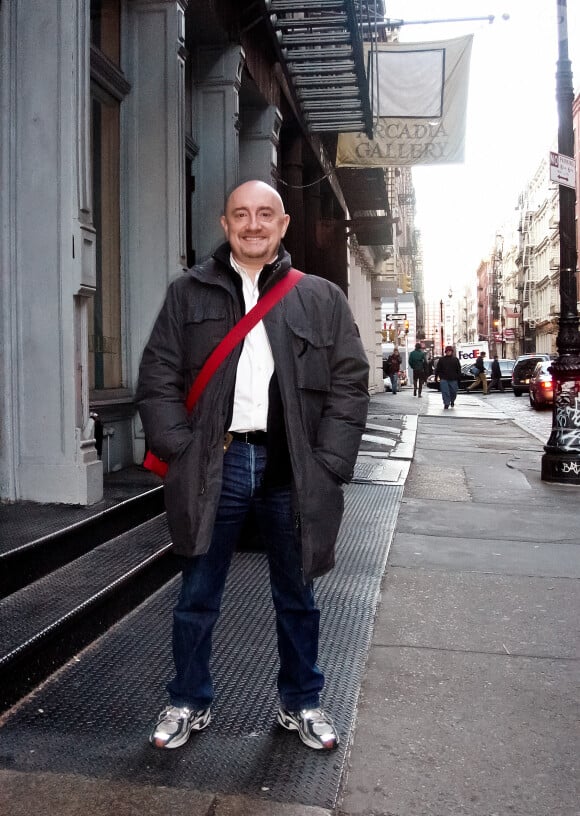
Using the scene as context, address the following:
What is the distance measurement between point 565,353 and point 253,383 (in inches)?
331

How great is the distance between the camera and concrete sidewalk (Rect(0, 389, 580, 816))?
2793mm

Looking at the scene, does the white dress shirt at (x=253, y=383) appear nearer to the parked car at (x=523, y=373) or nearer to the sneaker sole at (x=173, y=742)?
the sneaker sole at (x=173, y=742)

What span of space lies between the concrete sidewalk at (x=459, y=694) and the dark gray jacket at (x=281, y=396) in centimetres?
78

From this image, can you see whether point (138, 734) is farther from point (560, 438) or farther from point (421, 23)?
point (421, 23)

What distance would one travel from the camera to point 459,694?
12.4ft

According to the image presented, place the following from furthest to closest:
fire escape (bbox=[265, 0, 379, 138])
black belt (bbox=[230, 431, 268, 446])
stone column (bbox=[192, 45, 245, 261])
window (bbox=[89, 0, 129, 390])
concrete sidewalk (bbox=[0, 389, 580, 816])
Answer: fire escape (bbox=[265, 0, 379, 138]), stone column (bbox=[192, 45, 245, 261]), window (bbox=[89, 0, 129, 390]), black belt (bbox=[230, 431, 268, 446]), concrete sidewalk (bbox=[0, 389, 580, 816])

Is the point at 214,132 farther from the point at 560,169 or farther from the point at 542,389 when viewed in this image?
the point at 542,389

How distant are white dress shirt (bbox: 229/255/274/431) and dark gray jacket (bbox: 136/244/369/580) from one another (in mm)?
38

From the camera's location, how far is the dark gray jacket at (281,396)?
2.94 meters

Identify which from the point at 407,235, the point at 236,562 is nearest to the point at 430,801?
the point at 236,562

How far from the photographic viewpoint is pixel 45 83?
591 centimetres

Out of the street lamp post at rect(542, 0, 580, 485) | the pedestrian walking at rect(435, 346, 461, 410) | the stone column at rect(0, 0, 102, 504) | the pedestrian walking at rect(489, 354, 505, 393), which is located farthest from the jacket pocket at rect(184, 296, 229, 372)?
the pedestrian walking at rect(489, 354, 505, 393)

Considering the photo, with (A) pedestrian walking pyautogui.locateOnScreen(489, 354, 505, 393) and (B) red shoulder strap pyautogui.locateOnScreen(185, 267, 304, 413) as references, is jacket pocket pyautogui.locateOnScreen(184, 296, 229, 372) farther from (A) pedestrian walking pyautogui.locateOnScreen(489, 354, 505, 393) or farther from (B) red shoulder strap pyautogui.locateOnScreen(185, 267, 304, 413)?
(A) pedestrian walking pyautogui.locateOnScreen(489, 354, 505, 393)

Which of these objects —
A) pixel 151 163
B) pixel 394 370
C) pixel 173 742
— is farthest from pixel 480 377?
pixel 173 742
